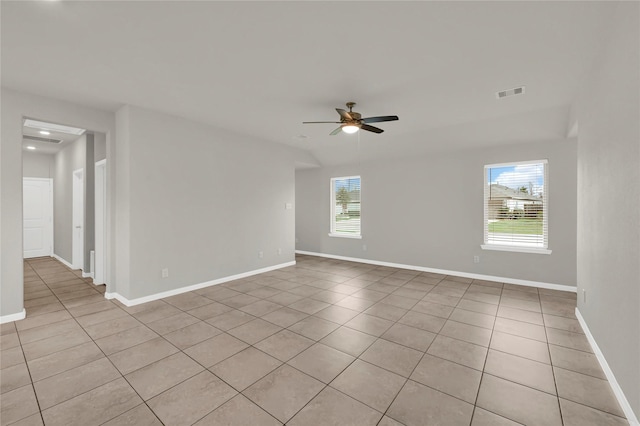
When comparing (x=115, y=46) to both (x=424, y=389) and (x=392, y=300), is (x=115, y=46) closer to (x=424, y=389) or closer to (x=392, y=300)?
(x=424, y=389)

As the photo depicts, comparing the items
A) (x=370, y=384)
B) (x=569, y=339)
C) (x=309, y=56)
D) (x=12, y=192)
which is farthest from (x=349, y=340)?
(x=12, y=192)

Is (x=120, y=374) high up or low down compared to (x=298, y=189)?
down

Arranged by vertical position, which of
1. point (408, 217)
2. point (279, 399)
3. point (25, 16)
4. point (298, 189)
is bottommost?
point (279, 399)

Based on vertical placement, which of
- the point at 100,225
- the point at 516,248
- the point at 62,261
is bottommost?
the point at 62,261

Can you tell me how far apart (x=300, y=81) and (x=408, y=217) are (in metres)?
4.08

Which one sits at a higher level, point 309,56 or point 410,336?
point 309,56

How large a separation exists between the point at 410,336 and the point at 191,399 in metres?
2.14

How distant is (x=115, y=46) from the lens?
244 centimetres

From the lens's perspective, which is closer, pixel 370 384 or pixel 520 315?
pixel 370 384

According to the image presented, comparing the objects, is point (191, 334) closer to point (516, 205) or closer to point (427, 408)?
point (427, 408)

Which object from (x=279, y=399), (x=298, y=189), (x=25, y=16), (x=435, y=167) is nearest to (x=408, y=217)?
(x=435, y=167)

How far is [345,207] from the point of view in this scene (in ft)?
24.2

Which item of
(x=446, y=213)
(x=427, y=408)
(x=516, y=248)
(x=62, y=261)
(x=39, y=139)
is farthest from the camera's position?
(x=62, y=261)

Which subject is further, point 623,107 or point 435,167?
point 435,167
